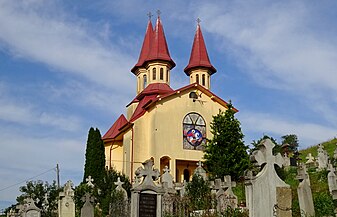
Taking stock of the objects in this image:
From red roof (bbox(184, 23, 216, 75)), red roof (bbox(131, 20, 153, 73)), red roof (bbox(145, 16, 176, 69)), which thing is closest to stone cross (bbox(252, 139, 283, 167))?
red roof (bbox(145, 16, 176, 69))

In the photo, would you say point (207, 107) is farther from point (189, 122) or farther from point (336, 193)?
point (336, 193)

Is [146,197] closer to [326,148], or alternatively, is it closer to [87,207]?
[87,207]

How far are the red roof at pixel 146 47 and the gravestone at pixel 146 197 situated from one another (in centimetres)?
2883

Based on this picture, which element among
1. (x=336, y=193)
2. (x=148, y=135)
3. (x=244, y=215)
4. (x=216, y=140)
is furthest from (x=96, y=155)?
(x=336, y=193)

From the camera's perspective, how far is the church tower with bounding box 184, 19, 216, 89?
42.4m

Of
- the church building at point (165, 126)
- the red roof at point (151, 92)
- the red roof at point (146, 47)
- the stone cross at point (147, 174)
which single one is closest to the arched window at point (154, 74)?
the church building at point (165, 126)

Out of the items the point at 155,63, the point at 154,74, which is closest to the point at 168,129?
the point at 154,74

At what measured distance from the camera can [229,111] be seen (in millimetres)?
27500

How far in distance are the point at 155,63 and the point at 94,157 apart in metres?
11.3

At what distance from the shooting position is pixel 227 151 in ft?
85.7

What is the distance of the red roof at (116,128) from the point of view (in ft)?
138

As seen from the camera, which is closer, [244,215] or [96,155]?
[244,215]

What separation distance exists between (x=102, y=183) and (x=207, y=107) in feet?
46.4

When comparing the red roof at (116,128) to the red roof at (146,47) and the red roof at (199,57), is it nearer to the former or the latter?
the red roof at (146,47)
